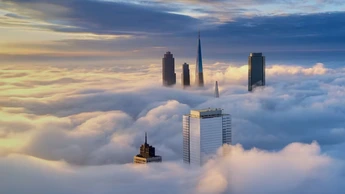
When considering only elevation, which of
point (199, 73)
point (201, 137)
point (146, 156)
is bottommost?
point (146, 156)

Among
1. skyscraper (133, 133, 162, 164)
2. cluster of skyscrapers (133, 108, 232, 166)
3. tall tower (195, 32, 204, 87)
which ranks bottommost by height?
skyscraper (133, 133, 162, 164)

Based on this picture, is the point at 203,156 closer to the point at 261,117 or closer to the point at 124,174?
the point at 124,174

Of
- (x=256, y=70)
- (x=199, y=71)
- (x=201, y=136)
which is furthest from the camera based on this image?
(x=256, y=70)

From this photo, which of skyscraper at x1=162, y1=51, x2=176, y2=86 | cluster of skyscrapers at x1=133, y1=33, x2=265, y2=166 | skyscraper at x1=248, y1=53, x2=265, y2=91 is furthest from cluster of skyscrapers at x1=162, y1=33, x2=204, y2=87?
cluster of skyscrapers at x1=133, y1=33, x2=265, y2=166

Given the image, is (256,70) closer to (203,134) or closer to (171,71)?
(171,71)

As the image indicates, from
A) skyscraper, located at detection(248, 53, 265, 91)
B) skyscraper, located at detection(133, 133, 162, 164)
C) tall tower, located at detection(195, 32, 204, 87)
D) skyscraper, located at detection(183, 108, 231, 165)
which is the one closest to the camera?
skyscraper, located at detection(183, 108, 231, 165)

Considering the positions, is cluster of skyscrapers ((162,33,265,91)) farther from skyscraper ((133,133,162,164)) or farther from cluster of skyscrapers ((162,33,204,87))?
skyscraper ((133,133,162,164))

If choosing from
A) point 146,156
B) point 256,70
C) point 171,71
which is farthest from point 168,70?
point 146,156

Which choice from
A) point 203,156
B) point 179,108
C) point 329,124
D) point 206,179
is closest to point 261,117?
point 329,124

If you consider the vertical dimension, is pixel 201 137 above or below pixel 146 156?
above
